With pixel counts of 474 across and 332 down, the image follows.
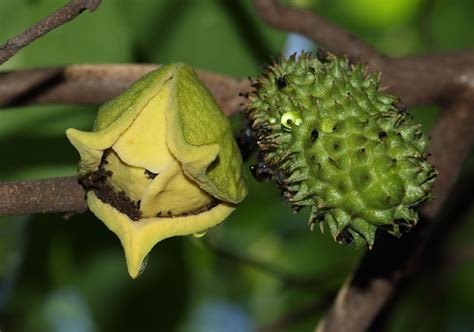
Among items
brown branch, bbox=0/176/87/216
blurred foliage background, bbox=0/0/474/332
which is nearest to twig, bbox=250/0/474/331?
blurred foliage background, bbox=0/0/474/332

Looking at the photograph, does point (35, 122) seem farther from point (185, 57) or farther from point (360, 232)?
point (360, 232)

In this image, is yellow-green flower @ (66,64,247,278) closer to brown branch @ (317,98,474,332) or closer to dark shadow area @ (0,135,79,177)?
brown branch @ (317,98,474,332)

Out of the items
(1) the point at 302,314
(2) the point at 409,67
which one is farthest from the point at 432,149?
(1) the point at 302,314

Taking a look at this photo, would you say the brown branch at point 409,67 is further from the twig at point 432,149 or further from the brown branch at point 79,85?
the brown branch at point 79,85

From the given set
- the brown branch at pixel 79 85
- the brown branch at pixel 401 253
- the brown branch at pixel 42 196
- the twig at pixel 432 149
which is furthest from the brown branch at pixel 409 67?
the brown branch at pixel 42 196

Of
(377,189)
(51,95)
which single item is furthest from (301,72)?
(51,95)

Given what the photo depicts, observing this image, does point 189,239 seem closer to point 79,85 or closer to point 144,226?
point 79,85

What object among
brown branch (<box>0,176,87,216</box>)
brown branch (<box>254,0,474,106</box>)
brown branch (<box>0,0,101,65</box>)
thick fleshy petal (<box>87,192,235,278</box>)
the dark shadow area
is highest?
brown branch (<box>254,0,474,106</box>)
